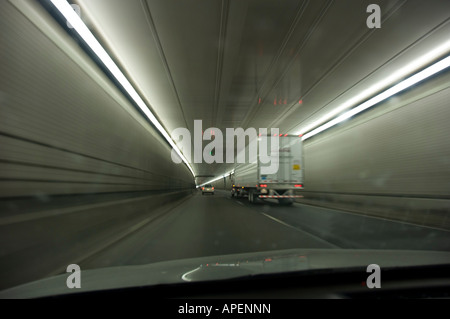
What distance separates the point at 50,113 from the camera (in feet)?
17.2

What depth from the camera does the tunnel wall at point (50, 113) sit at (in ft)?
13.4

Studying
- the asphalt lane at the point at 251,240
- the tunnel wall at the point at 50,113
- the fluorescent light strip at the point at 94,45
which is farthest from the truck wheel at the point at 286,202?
the tunnel wall at the point at 50,113

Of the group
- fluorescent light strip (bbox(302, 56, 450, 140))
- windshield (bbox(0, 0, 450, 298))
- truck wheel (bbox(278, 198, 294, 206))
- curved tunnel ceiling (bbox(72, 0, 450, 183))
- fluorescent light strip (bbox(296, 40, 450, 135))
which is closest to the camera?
windshield (bbox(0, 0, 450, 298))

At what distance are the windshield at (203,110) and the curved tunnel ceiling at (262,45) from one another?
0.05 m

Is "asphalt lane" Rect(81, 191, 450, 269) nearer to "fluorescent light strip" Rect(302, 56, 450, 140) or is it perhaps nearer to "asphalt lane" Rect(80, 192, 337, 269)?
"asphalt lane" Rect(80, 192, 337, 269)

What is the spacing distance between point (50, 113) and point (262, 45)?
6168 mm

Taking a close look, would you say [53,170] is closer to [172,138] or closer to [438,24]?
[438,24]

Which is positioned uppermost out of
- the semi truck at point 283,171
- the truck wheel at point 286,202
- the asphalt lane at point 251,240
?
the semi truck at point 283,171

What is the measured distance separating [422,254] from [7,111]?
5814mm

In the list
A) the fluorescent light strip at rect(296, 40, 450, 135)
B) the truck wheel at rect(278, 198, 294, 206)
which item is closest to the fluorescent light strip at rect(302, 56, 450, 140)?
the fluorescent light strip at rect(296, 40, 450, 135)

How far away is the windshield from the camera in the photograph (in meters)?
4.18

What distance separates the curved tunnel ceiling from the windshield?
2.0 inches

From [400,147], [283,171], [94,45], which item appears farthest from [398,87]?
[94,45]

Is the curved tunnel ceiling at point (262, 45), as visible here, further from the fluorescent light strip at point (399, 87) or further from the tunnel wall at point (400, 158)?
the tunnel wall at point (400, 158)
